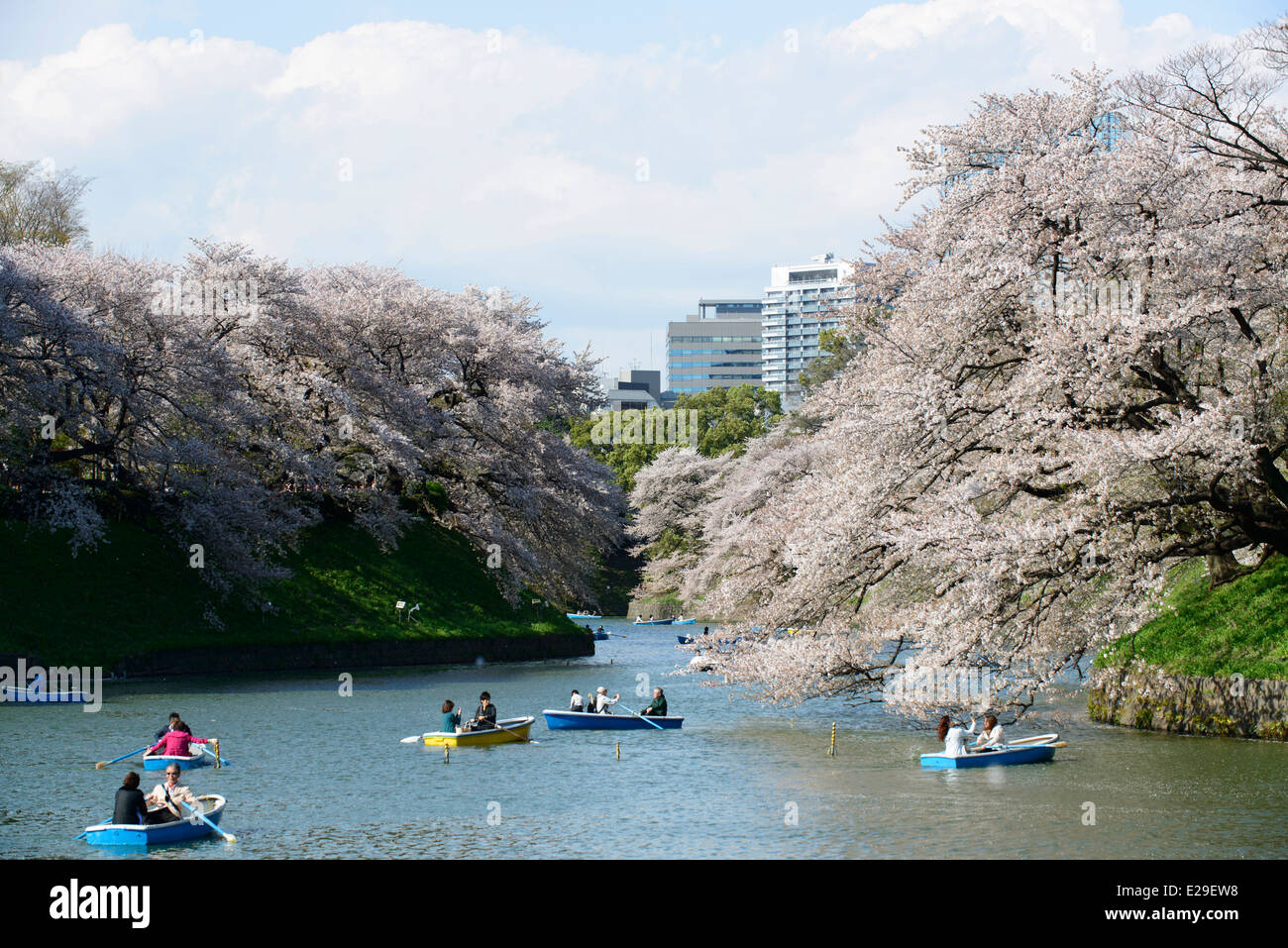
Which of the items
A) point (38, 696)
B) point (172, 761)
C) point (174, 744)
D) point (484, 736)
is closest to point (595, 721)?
point (484, 736)

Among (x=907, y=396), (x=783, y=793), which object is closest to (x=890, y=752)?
(x=783, y=793)

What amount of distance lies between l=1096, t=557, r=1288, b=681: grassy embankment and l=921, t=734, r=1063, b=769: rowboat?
392 centimetres

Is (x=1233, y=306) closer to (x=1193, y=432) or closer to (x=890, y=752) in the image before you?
(x=1193, y=432)

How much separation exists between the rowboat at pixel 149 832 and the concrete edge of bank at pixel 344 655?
19.3m

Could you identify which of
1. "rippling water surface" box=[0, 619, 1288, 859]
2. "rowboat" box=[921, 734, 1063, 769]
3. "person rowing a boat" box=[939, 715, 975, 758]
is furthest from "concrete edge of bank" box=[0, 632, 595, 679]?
"person rowing a boat" box=[939, 715, 975, 758]

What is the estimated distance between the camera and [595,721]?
3272 cm

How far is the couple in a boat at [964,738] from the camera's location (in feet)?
83.9

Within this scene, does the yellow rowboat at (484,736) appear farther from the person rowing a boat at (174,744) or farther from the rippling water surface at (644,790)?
the person rowing a boat at (174,744)

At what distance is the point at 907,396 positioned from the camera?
83.2ft

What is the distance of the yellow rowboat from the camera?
95.6 ft

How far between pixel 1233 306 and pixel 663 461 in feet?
235

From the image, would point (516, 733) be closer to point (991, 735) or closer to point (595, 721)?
point (595, 721)

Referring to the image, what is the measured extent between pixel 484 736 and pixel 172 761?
7521 millimetres

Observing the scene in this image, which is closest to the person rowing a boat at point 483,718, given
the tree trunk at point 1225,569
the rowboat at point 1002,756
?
the rowboat at point 1002,756
